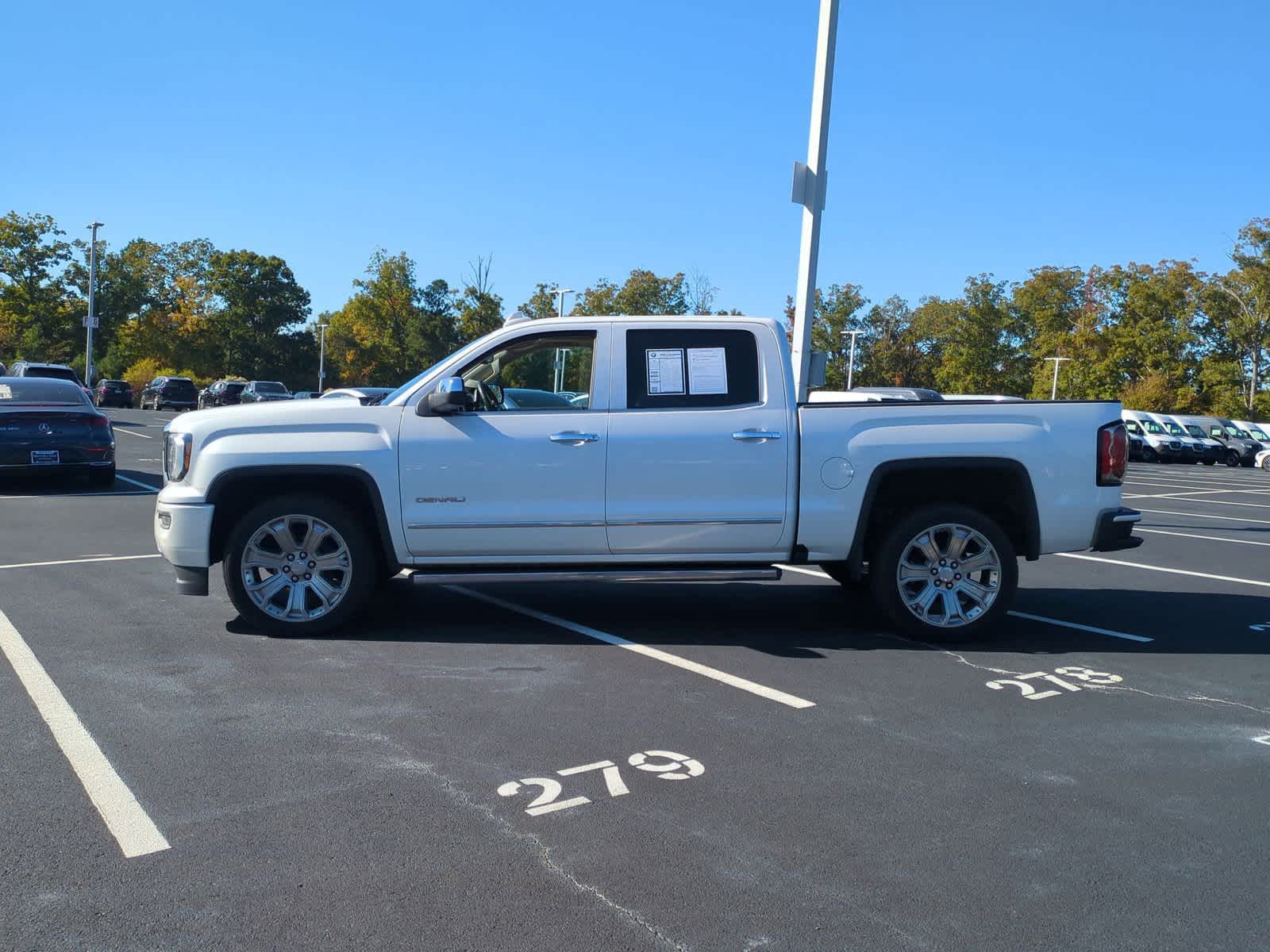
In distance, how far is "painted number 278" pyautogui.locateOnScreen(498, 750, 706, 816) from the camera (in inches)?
159

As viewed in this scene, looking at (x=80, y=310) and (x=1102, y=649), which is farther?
(x=80, y=310)

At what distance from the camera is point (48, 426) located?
1446 cm

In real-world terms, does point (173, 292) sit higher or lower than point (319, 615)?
higher

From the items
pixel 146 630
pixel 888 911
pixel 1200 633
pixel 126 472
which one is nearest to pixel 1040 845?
pixel 888 911

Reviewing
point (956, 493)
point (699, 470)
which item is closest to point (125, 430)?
point (699, 470)

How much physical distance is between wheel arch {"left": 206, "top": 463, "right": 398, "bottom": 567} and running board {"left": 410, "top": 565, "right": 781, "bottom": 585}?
0.39 m

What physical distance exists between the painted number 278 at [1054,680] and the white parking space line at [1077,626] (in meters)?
0.98

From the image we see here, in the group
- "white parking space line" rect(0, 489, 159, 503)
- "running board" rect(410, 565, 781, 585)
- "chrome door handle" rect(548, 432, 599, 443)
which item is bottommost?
"white parking space line" rect(0, 489, 159, 503)

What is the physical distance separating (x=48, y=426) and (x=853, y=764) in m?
13.3

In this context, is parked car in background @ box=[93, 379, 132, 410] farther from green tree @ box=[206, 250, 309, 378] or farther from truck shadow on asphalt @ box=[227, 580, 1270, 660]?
truck shadow on asphalt @ box=[227, 580, 1270, 660]

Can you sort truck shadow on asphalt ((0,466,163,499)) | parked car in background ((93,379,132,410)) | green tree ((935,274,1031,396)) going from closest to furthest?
1. truck shadow on asphalt ((0,466,163,499))
2. parked car in background ((93,379,132,410))
3. green tree ((935,274,1031,396))

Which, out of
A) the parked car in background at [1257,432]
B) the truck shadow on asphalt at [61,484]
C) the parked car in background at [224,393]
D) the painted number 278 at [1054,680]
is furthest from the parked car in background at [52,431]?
the parked car in background at [1257,432]

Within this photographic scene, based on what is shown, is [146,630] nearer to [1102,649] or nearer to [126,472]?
[1102,649]

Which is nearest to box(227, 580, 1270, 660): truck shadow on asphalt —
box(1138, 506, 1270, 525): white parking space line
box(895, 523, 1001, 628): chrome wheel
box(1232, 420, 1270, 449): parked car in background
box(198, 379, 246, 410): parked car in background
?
box(895, 523, 1001, 628): chrome wheel
